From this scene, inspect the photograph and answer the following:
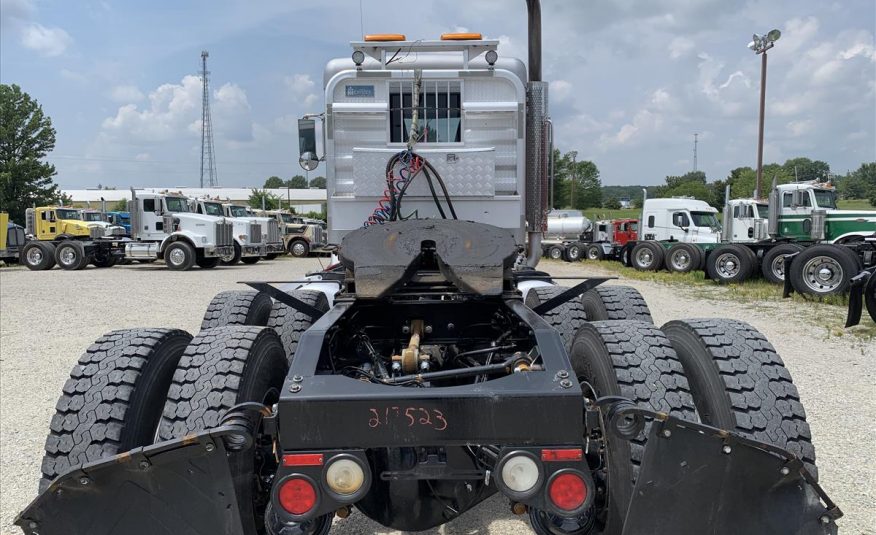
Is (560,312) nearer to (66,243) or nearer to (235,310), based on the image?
(235,310)

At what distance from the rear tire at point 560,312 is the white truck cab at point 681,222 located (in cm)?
2044

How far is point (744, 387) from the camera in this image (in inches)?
Answer: 97.4

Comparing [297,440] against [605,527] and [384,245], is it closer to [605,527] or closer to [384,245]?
[605,527]

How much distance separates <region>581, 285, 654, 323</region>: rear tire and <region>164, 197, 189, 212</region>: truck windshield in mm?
21334

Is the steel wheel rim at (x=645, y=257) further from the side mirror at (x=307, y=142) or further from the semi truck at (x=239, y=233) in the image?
the side mirror at (x=307, y=142)

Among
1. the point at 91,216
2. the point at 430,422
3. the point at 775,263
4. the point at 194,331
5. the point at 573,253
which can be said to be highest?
the point at 91,216

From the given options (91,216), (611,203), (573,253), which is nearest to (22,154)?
(91,216)

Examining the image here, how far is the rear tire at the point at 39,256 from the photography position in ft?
76.1

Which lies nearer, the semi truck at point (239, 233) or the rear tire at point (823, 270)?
the rear tire at point (823, 270)

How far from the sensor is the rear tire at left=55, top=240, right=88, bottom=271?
23.0 meters

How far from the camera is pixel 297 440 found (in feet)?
6.71

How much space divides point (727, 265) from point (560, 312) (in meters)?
15.3

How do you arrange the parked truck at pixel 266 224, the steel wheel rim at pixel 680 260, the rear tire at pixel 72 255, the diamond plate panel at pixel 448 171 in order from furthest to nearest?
1. the parked truck at pixel 266 224
2. the rear tire at pixel 72 255
3. the steel wheel rim at pixel 680 260
4. the diamond plate panel at pixel 448 171

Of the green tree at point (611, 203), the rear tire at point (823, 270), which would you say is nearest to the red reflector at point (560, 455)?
the rear tire at point (823, 270)
